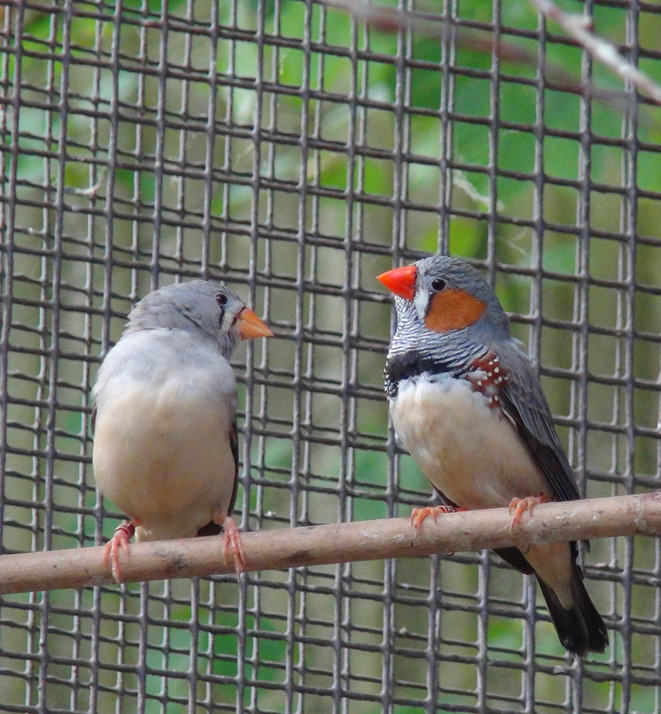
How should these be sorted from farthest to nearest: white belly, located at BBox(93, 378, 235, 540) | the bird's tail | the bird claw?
the bird's tail < white belly, located at BBox(93, 378, 235, 540) < the bird claw

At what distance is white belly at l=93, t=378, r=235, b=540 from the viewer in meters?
2.99

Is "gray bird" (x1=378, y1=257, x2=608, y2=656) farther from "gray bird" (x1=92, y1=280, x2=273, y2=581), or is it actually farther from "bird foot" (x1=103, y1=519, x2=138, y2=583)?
"bird foot" (x1=103, y1=519, x2=138, y2=583)

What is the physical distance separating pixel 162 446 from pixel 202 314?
54 cm

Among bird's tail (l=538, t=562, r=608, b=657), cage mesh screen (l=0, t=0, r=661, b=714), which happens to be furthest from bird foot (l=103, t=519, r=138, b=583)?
bird's tail (l=538, t=562, r=608, b=657)

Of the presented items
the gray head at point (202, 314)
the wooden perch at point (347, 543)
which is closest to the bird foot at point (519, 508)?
the wooden perch at point (347, 543)

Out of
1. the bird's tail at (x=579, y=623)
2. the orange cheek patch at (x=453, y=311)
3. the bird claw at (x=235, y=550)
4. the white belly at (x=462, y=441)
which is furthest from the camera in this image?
the orange cheek patch at (x=453, y=311)

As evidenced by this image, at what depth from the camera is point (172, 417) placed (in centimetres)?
299

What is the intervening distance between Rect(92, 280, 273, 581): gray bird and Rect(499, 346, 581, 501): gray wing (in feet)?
2.50

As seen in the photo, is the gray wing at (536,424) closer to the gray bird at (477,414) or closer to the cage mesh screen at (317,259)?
the gray bird at (477,414)

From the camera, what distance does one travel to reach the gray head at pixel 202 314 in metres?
3.34

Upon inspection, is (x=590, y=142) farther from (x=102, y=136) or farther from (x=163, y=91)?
(x=102, y=136)

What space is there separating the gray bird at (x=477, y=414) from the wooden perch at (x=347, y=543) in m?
0.43

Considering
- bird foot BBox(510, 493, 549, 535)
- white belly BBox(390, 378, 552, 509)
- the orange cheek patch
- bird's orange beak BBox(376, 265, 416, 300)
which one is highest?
bird's orange beak BBox(376, 265, 416, 300)

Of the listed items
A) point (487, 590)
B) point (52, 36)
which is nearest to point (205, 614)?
point (487, 590)
